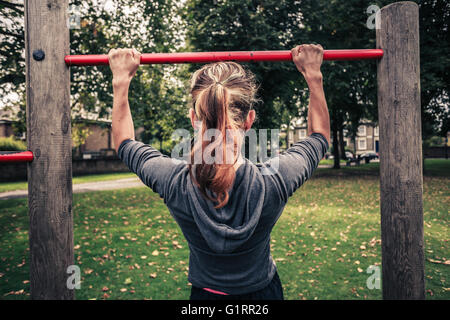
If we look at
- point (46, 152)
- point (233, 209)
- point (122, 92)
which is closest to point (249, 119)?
point (233, 209)

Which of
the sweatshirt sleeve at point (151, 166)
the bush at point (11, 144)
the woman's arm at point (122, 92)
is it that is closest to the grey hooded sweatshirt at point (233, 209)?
the sweatshirt sleeve at point (151, 166)

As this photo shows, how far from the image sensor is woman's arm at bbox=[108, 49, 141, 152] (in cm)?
151

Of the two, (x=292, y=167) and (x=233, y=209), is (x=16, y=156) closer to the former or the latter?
(x=233, y=209)

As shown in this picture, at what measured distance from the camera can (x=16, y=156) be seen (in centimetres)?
171

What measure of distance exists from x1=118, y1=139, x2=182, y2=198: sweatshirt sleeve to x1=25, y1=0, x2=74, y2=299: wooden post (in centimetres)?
67

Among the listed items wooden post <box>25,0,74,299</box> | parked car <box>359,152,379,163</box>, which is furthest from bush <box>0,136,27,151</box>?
parked car <box>359,152,379,163</box>

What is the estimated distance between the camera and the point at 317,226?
6.88m

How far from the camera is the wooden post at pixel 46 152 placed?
5.84 feet

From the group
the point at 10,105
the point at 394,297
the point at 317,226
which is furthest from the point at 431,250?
the point at 10,105

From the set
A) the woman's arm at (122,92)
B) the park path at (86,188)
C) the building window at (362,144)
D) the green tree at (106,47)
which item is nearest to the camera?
the woman's arm at (122,92)

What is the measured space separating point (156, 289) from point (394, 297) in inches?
123

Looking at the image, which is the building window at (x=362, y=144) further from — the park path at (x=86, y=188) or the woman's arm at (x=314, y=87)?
the woman's arm at (x=314, y=87)

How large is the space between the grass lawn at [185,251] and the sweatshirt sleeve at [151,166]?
120 inches

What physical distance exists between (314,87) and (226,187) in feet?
2.66
